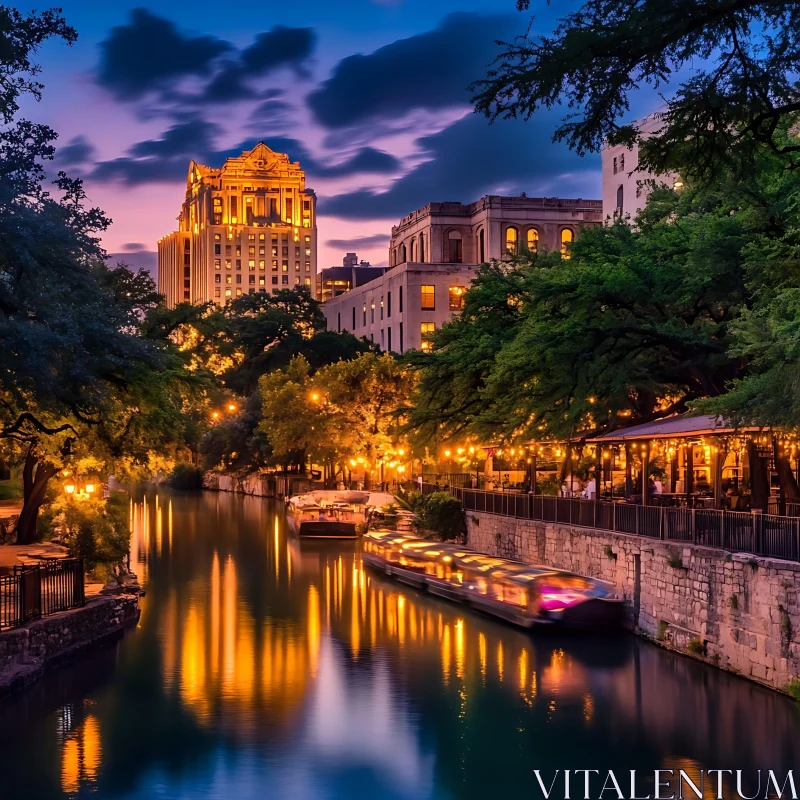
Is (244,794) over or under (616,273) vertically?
under

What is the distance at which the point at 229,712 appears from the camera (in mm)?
26078

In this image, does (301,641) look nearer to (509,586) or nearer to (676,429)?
(509,586)

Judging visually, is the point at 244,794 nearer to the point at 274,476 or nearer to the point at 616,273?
the point at 616,273

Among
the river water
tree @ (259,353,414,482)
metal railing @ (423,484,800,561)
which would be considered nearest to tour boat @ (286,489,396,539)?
tree @ (259,353,414,482)

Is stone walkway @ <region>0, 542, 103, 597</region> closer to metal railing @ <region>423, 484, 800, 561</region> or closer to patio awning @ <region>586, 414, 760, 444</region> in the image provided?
metal railing @ <region>423, 484, 800, 561</region>

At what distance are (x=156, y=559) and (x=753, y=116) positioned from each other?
45384mm

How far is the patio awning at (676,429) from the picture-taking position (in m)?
30.9

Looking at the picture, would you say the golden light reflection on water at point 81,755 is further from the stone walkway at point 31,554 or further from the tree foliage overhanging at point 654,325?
the tree foliage overhanging at point 654,325

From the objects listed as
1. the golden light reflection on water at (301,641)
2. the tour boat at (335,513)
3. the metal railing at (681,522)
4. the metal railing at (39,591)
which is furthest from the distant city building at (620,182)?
the metal railing at (39,591)

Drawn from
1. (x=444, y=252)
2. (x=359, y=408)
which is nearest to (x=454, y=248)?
(x=444, y=252)

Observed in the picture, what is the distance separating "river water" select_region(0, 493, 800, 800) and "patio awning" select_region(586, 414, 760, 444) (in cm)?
592

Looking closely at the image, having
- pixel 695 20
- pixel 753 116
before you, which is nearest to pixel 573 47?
pixel 695 20

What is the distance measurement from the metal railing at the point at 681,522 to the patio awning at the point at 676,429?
217 cm

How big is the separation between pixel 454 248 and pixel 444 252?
1.37 metres
